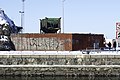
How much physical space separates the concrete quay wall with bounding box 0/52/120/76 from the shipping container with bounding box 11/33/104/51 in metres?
10.8

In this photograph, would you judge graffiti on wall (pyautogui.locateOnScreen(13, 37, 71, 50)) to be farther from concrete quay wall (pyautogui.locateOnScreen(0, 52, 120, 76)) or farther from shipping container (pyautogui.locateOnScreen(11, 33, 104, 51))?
concrete quay wall (pyautogui.locateOnScreen(0, 52, 120, 76))

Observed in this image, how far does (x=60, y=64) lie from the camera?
124ft

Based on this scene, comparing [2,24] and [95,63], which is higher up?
[2,24]

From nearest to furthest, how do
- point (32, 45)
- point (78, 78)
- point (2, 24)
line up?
point (78, 78) → point (32, 45) → point (2, 24)

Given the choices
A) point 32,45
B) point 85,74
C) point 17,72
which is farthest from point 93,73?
point 32,45

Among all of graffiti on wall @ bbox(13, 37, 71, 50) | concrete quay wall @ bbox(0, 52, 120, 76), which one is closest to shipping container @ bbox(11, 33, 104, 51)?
graffiti on wall @ bbox(13, 37, 71, 50)

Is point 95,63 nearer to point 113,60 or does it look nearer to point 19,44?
point 113,60

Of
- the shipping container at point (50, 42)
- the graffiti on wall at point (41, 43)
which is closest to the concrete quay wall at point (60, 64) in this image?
the shipping container at point (50, 42)

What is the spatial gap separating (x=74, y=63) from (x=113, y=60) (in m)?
4.14

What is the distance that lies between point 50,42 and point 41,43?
1.33 m

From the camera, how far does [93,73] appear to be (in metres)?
37.2

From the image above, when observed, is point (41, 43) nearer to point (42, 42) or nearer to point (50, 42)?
point (42, 42)

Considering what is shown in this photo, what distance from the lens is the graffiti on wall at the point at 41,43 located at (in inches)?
1934

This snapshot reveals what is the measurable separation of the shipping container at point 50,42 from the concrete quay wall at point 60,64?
10759mm
